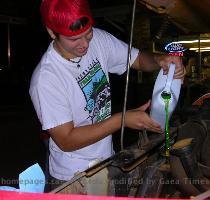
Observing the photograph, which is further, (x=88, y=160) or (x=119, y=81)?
(x=119, y=81)


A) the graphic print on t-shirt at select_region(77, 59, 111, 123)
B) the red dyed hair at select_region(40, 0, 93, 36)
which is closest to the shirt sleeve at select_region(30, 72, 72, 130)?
the graphic print on t-shirt at select_region(77, 59, 111, 123)

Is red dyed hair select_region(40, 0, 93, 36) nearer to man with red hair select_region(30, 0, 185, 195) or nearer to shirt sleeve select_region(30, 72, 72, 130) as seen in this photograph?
man with red hair select_region(30, 0, 185, 195)

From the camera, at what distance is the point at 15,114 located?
11.7 meters

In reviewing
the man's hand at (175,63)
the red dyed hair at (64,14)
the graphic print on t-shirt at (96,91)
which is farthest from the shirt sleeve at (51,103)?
the man's hand at (175,63)

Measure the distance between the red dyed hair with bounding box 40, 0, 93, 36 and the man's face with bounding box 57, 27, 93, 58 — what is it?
35 millimetres

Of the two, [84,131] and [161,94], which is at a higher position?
[161,94]

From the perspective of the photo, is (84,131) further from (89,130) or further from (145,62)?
(145,62)

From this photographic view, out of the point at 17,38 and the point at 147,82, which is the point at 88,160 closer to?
the point at 147,82

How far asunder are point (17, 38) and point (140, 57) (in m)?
12.3

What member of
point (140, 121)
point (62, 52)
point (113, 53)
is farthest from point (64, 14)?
point (140, 121)

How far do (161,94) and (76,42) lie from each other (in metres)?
0.56

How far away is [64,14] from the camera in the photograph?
1886 millimetres

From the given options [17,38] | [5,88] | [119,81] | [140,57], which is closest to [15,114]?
[5,88]

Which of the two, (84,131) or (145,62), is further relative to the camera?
(145,62)
